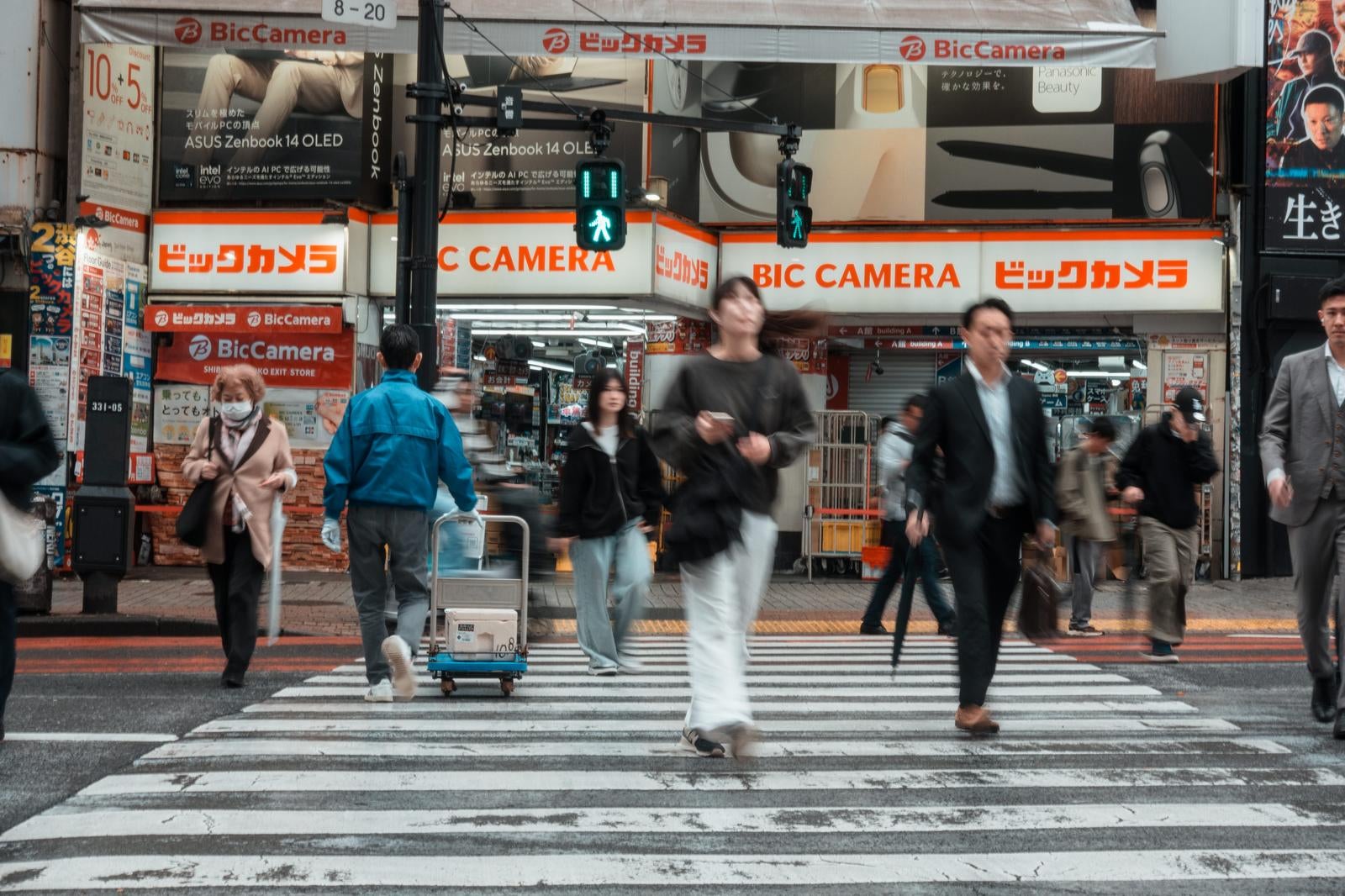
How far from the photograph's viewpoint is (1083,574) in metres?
12.8

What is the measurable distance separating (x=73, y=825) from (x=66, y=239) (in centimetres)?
1337

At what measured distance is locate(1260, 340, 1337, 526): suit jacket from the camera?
736cm

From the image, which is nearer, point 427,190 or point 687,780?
point 687,780

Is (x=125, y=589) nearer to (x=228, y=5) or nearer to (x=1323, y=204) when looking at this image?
(x=228, y=5)

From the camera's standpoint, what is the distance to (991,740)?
6.98 m

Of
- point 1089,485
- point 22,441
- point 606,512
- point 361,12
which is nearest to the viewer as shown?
point 22,441

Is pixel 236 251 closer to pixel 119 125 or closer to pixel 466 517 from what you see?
pixel 119 125

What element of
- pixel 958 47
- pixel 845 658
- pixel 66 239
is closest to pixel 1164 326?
pixel 958 47

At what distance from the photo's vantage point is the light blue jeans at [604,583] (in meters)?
9.41

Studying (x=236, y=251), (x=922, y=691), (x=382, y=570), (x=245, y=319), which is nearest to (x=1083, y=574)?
(x=922, y=691)

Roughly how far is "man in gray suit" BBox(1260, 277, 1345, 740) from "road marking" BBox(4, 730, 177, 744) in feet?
17.6

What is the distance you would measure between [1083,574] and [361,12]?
24.8 ft

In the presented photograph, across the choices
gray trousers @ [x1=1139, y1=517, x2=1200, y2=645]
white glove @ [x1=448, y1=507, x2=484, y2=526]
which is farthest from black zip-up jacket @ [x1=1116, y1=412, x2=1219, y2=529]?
white glove @ [x1=448, y1=507, x2=484, y2=526]

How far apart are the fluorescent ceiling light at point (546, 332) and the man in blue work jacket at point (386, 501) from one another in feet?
39.2
